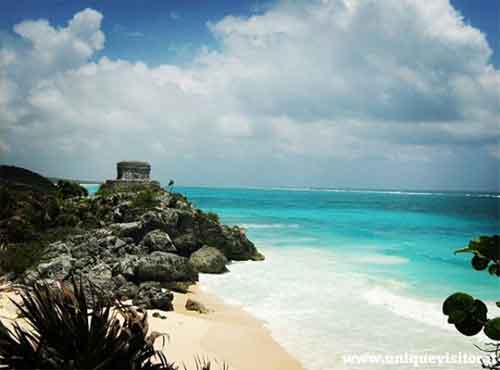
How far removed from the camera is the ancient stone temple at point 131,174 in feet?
81.4

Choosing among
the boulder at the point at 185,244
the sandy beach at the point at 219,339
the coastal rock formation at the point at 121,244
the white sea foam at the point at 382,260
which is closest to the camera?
the sandy beach at the point at 219,339

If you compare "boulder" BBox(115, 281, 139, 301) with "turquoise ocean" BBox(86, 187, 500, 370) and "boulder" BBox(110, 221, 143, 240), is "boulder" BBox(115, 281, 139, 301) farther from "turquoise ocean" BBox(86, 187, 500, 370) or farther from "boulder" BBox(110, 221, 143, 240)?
"boulder" BBox(110, 221, 143, 240)

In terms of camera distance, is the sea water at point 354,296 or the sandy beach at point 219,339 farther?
the sea water at point 354,296

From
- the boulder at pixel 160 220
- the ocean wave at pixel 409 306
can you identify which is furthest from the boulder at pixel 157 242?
A: the ocean wave at pixel 409 306

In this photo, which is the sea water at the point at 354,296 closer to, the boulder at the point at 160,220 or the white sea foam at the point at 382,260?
the white sea foam at the point at 382,260

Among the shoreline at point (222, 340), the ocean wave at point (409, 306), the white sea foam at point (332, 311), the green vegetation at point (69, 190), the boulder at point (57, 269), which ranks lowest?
the ocean wave at point (409, 306)

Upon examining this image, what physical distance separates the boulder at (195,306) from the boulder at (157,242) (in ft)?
13.2

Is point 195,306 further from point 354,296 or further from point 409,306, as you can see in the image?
point 409,306

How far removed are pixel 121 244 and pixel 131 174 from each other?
1306 cm

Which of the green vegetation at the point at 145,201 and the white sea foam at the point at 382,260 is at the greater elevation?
the green vegetation at the point at 145,201

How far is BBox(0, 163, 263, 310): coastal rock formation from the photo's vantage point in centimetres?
993

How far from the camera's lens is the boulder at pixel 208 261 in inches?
574

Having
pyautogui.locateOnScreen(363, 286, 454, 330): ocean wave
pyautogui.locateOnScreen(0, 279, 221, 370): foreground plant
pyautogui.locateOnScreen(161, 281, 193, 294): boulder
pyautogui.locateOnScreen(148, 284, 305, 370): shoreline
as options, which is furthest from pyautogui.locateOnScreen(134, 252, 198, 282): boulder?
pyautogui.locateOnScreen(0, 279, 221, 370): foreground plant

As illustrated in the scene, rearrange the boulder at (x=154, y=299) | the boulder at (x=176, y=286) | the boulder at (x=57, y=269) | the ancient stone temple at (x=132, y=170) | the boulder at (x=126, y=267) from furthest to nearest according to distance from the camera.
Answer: the ancient stone temple at (x=132, y=170) < the boulder at (x=176, y=286) < the boulder at (x=126, y=267) < the boulder at (x=57, y=269) < the boulder at (x=154, y=299)
